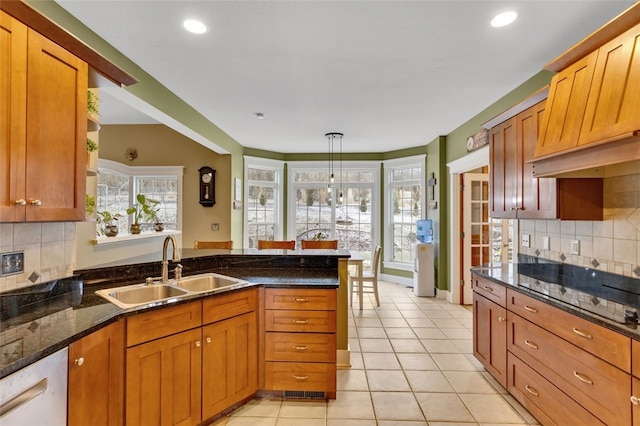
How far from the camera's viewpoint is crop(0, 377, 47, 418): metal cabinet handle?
1072mm

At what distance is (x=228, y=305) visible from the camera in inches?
82.5

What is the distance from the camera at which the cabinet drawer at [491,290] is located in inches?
94.1

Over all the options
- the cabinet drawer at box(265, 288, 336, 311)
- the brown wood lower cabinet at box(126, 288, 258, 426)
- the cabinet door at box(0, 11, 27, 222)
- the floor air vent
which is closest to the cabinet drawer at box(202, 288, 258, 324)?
the brown wood lower cabinet at box(126, 288, 258, 426)

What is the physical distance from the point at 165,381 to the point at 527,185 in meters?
2.98

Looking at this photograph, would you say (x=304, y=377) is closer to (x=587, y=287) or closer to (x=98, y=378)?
(x=98, y=378)

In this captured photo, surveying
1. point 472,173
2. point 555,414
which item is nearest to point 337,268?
point 555,414

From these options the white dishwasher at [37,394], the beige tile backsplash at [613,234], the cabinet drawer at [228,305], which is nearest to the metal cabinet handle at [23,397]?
the white dishwasher at [37,394]

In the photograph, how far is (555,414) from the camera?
1.83 meters

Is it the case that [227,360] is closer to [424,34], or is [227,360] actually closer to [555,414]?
[555,414]

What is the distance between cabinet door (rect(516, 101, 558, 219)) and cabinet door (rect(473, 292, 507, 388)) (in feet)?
2.69

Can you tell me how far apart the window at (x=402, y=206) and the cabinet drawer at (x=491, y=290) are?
310 cm

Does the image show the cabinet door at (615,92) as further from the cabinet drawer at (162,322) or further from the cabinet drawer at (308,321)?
the cabinet drawer at (162,322)

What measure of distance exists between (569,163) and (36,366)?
9.58 feet

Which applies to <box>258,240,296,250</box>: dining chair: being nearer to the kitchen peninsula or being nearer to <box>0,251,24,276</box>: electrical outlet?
the kitchen peninsula
